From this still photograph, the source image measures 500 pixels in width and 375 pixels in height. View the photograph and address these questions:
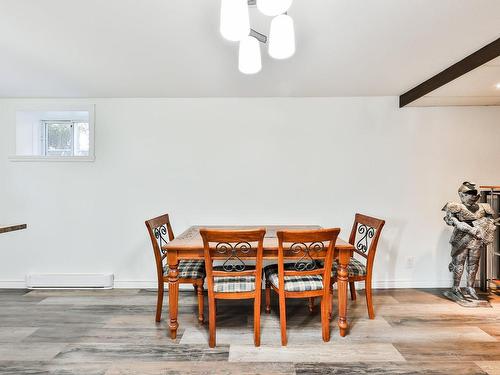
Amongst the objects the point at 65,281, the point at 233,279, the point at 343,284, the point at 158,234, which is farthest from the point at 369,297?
the point at 65,281

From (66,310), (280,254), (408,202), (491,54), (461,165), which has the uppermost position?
(491,54)

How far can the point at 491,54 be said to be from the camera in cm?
210

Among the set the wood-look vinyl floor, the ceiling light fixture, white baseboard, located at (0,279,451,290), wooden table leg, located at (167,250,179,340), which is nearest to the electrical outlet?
white baseboard, located at (0,279,451,290)

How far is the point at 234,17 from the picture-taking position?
1.28 metres

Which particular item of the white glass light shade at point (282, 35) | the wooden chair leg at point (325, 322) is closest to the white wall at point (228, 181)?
the wooden chair leg at point (325, 322)

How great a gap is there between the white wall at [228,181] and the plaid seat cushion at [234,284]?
124 centimetres

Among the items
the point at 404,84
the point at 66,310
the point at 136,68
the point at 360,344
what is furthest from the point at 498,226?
the point at 66,310

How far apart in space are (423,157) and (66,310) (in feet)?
13.3

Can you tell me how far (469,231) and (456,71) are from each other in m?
1.49

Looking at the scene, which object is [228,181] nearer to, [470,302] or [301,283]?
[301,283]

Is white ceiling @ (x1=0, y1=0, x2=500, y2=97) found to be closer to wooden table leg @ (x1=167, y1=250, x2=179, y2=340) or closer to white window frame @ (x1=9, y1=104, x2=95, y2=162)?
white window frame @ (x1=9, y1=104, x2=95, y2=162)

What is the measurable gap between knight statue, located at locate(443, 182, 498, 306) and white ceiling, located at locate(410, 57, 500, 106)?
89 cm

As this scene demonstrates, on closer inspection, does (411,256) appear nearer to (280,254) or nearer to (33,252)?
(280,254)

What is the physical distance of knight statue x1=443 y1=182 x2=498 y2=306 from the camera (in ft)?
9.34
